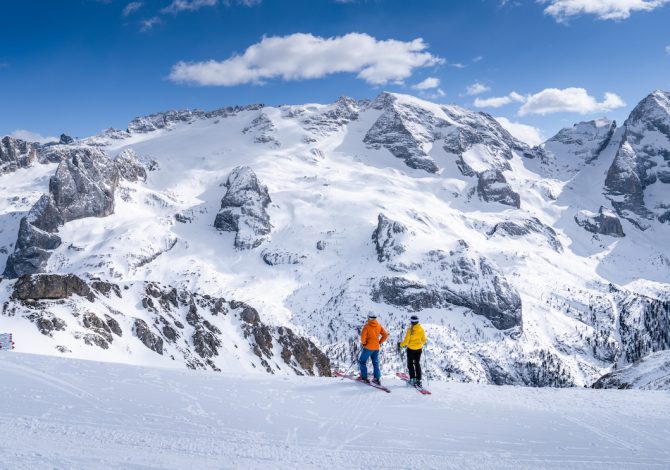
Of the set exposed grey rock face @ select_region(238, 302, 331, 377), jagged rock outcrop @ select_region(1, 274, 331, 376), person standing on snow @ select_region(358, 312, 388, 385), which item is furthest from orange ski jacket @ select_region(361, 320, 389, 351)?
exposed grey rock face @ select_region(238, 302, 331, 377)

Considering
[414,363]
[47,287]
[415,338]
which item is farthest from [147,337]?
[415,338]

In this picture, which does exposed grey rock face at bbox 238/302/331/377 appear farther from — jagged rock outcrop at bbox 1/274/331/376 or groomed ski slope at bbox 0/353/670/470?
groomed ski slope at bbox 0/353/670/470

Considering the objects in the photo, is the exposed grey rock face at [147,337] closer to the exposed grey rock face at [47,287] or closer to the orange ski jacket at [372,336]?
the exposed grey rock face at [47,287]

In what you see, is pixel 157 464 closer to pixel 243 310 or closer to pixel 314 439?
pixel 314 439

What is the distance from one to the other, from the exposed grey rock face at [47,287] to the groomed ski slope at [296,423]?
4851cm

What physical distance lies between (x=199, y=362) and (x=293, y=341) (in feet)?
114

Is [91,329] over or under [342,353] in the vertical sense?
over

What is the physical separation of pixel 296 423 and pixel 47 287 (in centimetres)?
6160

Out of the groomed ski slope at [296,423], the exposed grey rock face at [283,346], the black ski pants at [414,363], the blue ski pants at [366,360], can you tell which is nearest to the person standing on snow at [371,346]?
the blue ski pants at [366,360]

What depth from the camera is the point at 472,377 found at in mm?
164000

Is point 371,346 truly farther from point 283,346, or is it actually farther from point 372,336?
point 283,346

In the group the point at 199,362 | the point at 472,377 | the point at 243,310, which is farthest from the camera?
the point at 472,377

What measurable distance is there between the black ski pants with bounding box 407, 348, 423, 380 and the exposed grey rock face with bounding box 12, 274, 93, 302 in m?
57.4

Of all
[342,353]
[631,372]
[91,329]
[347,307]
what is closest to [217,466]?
[631,372]
